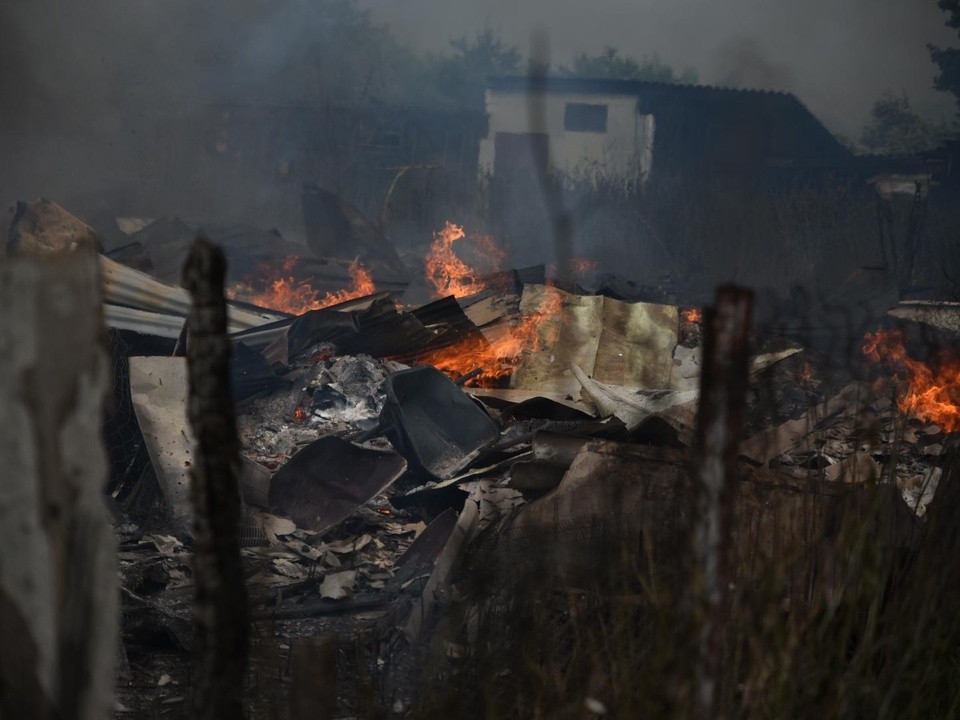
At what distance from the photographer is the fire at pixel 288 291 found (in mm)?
11648

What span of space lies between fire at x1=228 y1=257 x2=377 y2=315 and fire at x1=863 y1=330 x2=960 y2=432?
616 cm

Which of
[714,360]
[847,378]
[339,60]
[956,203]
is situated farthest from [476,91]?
[714,360]

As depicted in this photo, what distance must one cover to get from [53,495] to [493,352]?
23.4 feet

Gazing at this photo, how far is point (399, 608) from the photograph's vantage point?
13.9 feet

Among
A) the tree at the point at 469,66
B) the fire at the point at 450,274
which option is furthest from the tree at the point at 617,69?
the fire at the point at 450,274

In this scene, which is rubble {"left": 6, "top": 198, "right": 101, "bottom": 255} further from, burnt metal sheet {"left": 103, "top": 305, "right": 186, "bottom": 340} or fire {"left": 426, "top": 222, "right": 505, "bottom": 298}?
fire {"left": 426, "top": 222, "right": 505, "bottom": 298}

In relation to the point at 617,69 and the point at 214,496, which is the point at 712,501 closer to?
the point at 214,496

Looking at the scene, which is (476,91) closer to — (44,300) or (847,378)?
(847,378)

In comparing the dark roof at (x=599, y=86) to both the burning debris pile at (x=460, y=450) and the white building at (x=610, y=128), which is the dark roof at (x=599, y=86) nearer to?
the white building at (x=610, y=128)

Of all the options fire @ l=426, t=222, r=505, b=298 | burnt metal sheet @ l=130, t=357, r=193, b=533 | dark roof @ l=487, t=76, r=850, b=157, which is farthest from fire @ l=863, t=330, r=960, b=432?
dark roof @ l=487, t=76, r=850, b=157

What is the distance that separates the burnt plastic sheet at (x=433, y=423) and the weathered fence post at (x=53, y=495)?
460cm

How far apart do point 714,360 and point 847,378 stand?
7689 millimetres

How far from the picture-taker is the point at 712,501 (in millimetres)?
1447

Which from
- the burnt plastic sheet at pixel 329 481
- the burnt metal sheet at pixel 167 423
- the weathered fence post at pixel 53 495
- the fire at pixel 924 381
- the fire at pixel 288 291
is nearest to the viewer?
the weathered fence post at pixel 53 495
